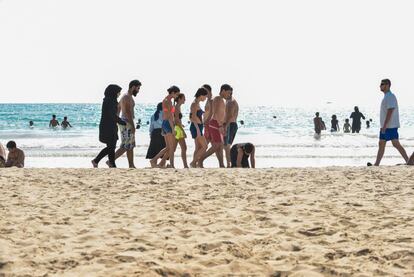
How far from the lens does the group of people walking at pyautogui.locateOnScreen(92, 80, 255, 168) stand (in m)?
9.71

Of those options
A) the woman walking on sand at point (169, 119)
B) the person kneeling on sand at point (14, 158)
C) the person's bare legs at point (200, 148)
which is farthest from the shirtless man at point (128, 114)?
the person kneeling on sand at point (14, 158)

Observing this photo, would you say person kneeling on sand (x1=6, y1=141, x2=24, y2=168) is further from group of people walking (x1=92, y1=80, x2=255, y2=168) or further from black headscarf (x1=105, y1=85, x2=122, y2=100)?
black headscarf (x1=105, y1=85, x2=122, y2=100)

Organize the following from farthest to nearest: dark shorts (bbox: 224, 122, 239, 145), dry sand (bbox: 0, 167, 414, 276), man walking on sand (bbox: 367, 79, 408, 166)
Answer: dark shorts (bbox: 224, 122, 239, 145)
man walking on sand (bbox: 367, 79, 408, 166)
dry sand (bbox: 0, 167, 414, 276)

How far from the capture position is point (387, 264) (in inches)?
A: 169

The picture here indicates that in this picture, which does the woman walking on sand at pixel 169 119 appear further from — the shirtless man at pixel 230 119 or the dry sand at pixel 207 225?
the dry sand at pixel 207 225

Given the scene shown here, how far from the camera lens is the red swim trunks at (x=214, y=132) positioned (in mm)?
10227

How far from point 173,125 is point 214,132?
82cm

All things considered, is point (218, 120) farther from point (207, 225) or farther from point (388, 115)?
point (207, 225)

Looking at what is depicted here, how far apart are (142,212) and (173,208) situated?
38 centimetres

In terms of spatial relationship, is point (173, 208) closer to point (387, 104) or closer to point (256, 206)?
point (256, 206)

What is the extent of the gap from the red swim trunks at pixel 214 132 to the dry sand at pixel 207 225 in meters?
1.87

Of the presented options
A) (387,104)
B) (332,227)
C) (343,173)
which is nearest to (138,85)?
(343,173)

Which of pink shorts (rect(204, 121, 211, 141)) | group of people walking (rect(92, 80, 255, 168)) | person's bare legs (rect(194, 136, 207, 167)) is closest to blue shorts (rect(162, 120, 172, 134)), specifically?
group of people walking (rect(92, 80, 255, 168))

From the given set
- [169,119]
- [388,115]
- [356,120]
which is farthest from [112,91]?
[356,120]
